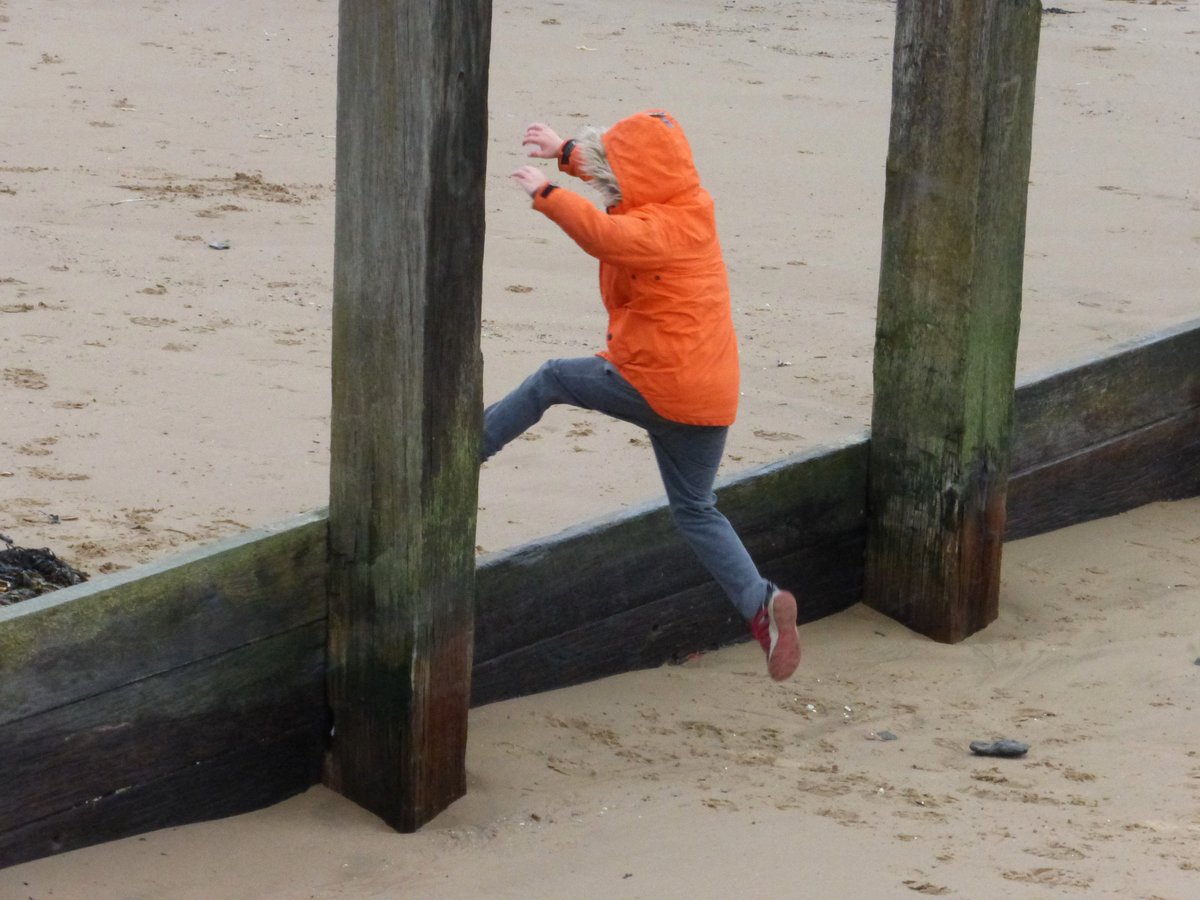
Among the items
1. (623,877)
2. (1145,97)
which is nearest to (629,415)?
(623,877)

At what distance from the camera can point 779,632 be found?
14.4 ft

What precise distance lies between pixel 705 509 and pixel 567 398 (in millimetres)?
449

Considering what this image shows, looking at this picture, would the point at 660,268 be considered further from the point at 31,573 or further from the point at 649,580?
the point at 31,573

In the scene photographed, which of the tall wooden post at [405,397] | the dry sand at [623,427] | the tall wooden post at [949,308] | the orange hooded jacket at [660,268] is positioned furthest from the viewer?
the tall wooden post at [949,308]

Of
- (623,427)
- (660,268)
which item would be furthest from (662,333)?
(623,427)

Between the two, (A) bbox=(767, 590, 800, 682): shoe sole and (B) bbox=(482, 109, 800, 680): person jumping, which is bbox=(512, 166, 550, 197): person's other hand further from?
(A) bbox=(767, 590, 800, 682): shoe sole

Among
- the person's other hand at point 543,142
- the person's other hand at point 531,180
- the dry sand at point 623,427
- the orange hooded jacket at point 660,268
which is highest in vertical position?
the person's other hand at point 543,142

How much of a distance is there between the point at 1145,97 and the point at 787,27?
2.86 metres

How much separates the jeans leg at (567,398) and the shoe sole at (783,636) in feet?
1.86

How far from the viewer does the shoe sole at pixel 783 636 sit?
4391 mm

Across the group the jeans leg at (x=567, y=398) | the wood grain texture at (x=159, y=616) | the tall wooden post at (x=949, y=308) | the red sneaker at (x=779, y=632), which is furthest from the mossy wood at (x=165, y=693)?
the tall wooden post at (x=949, y=308)

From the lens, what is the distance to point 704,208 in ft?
13.5

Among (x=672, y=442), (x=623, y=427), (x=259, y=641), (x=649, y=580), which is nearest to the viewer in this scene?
(x=259, y=641)

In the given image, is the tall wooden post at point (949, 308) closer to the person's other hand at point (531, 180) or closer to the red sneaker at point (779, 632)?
the red sneaker at point (779, 632)
